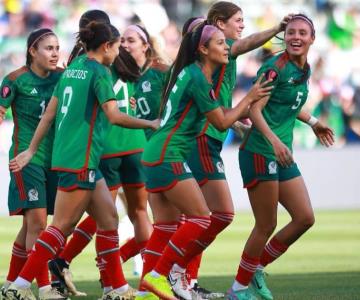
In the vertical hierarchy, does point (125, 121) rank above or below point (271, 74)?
below

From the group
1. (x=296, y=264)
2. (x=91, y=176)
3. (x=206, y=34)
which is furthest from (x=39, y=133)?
(x=296, y=264)

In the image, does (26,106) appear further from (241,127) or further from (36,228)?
(241,127)

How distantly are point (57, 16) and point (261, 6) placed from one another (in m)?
4.66

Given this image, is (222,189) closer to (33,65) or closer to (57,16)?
(33,65)

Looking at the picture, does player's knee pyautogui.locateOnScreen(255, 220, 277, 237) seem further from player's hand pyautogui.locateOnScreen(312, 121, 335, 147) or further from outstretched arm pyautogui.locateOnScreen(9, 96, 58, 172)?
outstretched arm pyautogui.locateOnScreen(9, 96, 58, 172)

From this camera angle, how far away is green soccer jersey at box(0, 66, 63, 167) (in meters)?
10.1

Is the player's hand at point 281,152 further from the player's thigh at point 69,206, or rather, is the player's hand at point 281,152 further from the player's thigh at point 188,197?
the player's thigh at point 69,206

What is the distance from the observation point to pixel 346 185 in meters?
22.8

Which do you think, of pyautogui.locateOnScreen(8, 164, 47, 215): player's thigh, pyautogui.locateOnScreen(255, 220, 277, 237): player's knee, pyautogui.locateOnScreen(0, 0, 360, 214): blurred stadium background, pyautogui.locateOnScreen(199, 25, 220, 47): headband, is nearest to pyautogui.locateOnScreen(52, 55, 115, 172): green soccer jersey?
pyautogui.locateOnScreen(199, 25, 220, 47): headband

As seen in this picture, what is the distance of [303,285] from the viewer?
11.0 m

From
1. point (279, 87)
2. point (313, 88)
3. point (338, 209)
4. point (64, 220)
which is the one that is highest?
point (279, 87)

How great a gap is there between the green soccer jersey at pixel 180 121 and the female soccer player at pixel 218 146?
58cm

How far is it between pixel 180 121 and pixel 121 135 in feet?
5.88

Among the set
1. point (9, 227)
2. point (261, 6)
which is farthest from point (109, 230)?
point (261, 6)
